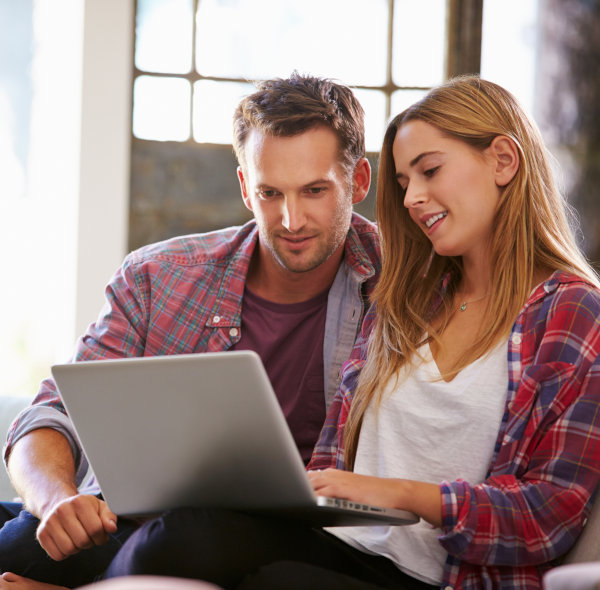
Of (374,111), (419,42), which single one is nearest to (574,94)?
(419,42)

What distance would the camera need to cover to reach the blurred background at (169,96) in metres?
3.07

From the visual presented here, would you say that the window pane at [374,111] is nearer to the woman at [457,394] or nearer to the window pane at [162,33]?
the window pane at [162,33]

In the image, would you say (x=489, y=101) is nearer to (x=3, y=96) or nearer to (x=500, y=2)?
(x=500, y=2)

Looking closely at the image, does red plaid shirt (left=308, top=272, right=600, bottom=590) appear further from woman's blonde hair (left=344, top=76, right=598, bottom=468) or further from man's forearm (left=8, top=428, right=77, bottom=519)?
man's forearm (left=8, top=428, right=77, bottom=519)

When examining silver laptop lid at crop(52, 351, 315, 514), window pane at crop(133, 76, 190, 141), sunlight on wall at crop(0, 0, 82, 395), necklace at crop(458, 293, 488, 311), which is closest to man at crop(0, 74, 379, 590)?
necklace at crop(458, 293, 488, 311)

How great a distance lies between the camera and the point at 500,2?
11.0 ft

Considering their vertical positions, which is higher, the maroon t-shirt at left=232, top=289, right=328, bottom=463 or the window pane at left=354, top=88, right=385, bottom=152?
the window pane at left=354, top=88, right=385, bottom=152

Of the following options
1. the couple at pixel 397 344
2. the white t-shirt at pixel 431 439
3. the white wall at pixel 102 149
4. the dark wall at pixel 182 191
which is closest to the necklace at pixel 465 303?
the couple at pixel 397 344

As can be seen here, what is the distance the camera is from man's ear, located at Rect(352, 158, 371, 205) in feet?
6.75

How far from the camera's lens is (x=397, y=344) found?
1.66 metres

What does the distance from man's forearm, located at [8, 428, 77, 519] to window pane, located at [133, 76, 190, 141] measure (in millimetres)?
1611

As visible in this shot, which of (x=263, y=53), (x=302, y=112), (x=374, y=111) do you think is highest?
(x=263, y=53)

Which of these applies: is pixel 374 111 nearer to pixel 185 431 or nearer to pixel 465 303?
pixel 465 303

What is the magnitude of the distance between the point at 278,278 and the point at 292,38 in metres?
1.53
